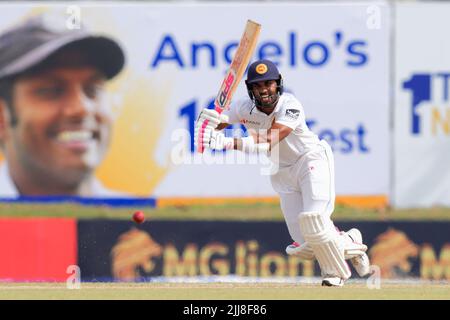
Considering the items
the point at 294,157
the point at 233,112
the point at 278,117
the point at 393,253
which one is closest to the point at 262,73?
the point at 278,117

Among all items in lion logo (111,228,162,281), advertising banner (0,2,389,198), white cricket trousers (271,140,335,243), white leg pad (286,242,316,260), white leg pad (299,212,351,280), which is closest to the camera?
white leg pad (299,212,351,280)

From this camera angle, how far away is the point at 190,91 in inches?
633

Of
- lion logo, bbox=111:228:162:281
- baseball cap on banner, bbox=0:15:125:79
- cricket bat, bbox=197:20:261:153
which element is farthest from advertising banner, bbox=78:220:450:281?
cricket bat, bbox=197:20:261:153

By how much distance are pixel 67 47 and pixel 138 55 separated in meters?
0.86

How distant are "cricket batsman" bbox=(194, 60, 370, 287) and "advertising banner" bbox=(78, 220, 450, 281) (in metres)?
3.97

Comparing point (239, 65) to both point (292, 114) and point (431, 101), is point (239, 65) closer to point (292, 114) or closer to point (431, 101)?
point (292, 114)

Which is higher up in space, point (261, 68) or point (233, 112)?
point (261, 68)

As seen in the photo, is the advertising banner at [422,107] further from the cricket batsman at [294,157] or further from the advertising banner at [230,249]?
the cricket batsman at [294,157]

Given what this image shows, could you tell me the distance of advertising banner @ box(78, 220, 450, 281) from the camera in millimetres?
14211

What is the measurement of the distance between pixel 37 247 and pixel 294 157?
5.07 metres

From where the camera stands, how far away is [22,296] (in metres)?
8.82

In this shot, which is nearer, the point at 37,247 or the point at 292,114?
the point at 292,114

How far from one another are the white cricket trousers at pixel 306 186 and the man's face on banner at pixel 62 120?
613 cm

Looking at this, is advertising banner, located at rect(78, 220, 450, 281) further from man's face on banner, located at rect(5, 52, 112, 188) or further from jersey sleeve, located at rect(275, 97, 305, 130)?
jersey sleeve, located at rect(275, 97, 305, 130)
